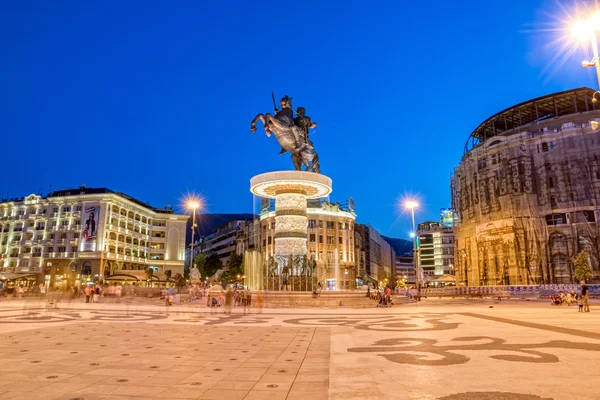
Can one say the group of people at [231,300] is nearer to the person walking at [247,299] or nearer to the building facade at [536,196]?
the person walking at [247,299]

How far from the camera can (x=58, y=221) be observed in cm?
7831

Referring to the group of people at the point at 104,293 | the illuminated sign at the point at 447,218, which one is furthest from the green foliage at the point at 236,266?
the illuminated sign at the point at 447,218

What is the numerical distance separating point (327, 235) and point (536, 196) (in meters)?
39.6

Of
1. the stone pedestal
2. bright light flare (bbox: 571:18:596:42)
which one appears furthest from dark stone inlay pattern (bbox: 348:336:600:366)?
the stone pedestal

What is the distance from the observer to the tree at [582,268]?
49.4 m

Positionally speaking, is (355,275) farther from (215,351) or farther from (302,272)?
(215,351)

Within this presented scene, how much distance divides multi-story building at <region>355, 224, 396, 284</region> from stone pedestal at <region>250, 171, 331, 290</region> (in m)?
63.1

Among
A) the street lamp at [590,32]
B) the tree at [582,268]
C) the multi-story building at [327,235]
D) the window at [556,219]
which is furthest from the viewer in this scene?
the multi-story building at [327,235]

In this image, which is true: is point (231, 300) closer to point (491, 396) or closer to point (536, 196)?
point (491, 396)

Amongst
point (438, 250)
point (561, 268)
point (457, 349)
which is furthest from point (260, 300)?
point (438, 250)

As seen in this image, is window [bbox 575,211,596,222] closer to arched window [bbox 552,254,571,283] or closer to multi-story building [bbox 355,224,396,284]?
arched window [bbox 552,254,571,283]

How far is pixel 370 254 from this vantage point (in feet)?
367

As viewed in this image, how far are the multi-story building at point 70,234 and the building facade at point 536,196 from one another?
2534 inches

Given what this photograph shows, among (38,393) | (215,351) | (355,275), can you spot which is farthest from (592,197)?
(38,393)
